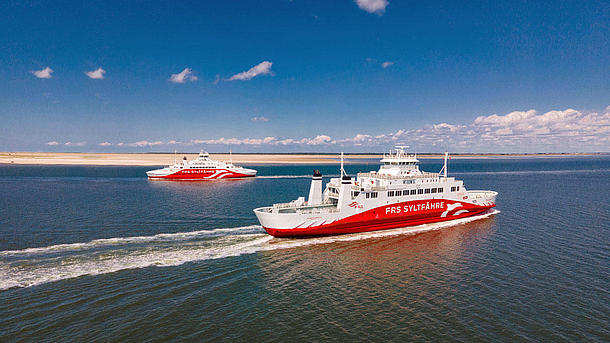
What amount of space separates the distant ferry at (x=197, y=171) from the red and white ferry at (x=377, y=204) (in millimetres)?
60756

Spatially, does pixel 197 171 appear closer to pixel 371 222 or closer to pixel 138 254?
pixel 138 254

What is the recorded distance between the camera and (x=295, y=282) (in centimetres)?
1902

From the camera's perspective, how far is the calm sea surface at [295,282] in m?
13.9

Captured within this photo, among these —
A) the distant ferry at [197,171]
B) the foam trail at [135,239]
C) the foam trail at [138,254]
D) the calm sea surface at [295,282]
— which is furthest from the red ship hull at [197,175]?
the foam trail at [138,254]

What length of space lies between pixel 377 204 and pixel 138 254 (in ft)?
77.3

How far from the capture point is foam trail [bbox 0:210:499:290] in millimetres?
18984

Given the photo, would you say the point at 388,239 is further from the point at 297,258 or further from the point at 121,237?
the point at 121,237

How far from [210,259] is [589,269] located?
2847 centimetres

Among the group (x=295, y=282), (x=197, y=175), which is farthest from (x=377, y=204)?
(x=197, y=175)

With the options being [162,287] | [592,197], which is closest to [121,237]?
[162,287]

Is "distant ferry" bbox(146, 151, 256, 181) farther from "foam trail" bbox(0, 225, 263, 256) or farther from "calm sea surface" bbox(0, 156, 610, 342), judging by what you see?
"foam trail" bbox(0, 225, 263, 256)

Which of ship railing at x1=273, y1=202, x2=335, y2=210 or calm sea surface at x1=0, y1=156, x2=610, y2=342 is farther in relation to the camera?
ship railing at x1=273, y1=202, x2=335, y2=210

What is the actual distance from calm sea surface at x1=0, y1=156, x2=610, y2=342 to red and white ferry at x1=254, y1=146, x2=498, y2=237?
1546 mm

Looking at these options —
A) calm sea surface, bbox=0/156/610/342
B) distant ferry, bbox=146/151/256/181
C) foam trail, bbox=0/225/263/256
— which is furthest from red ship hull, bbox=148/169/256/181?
foam trail, bbox=0/225/263/256
